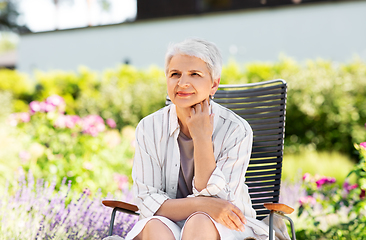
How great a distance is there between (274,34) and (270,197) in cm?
848

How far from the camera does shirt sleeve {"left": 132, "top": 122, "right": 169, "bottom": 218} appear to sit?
1875mm

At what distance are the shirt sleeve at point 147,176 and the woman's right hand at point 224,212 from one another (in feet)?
0.79

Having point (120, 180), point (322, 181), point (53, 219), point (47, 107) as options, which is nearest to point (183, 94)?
point (53, 219)

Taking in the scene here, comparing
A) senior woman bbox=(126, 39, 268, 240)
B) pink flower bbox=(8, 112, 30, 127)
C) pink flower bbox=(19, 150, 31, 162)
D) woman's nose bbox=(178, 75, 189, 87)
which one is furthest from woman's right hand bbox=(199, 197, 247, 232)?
pink flower bbox=(8, 112, 30, 127)

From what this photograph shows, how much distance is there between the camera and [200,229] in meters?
1.67

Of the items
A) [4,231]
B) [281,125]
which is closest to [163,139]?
[281,125]

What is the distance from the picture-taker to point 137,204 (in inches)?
77.4

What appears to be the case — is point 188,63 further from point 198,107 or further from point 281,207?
point 281,207

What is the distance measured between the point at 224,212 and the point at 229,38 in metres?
9.82

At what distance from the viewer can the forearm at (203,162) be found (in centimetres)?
182

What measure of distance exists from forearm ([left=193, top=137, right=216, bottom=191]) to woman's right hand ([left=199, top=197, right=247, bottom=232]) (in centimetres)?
9

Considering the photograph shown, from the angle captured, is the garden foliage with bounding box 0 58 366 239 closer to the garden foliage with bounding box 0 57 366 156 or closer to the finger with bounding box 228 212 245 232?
the garden foliage with bounding box 0 57 366 156

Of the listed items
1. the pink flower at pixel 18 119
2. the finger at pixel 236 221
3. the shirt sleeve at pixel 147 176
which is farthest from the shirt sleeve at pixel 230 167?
the pink flower at pixel 18 119

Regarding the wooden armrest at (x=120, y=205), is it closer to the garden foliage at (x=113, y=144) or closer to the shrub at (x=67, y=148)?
the garden foliage at (x=113, y=144)
